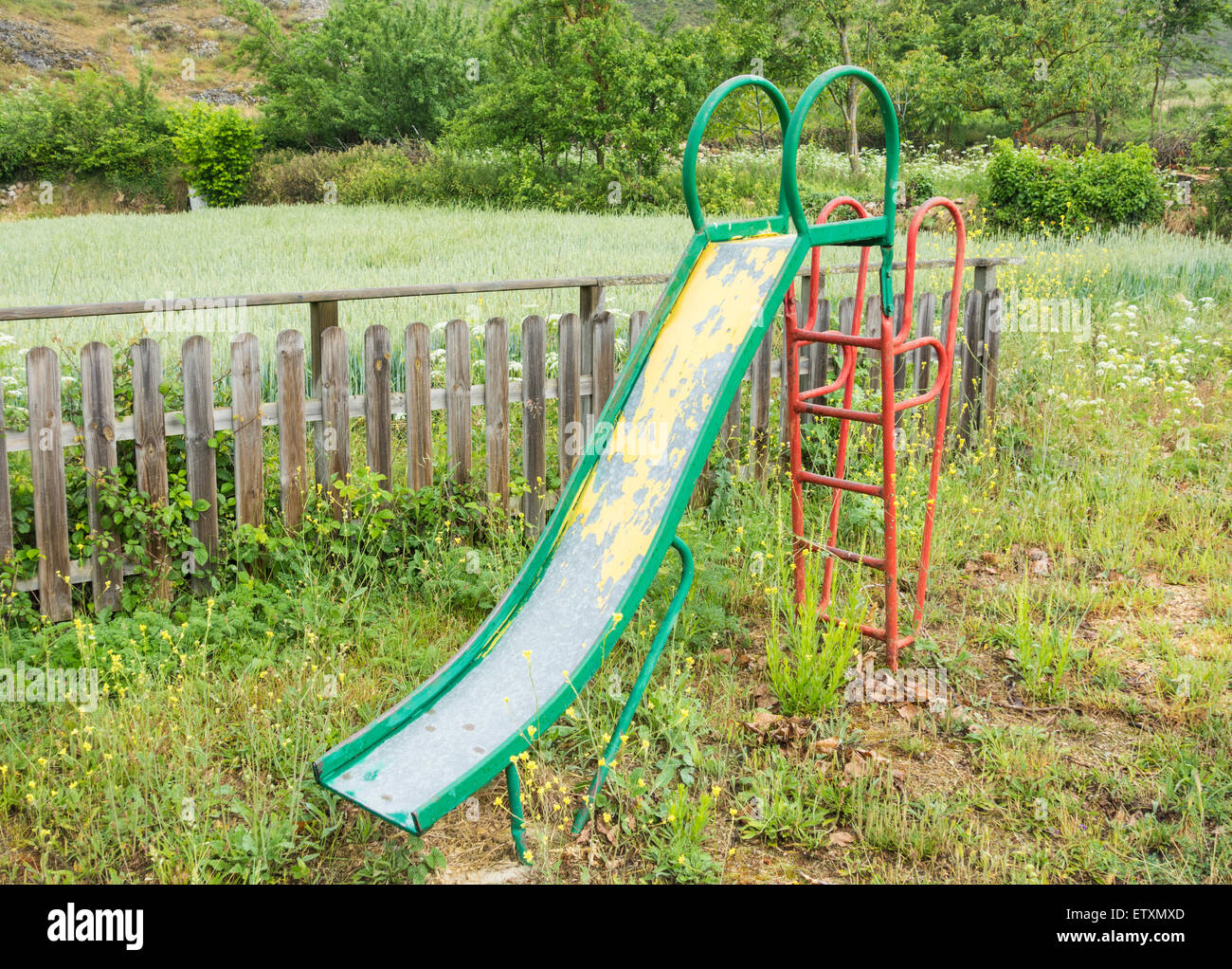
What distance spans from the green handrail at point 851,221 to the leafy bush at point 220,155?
27.4 metres

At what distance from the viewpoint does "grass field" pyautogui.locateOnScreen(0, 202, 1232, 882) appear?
2.75 metres

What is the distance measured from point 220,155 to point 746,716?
1142 inches

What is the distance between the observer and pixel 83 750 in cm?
303

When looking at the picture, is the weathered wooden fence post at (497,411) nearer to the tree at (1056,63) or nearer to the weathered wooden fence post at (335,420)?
the weathered wooden fence post at (335,420)

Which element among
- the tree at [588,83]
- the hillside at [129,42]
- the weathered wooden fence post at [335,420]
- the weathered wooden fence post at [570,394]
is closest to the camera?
the weathered wooden fence post at [335,420]

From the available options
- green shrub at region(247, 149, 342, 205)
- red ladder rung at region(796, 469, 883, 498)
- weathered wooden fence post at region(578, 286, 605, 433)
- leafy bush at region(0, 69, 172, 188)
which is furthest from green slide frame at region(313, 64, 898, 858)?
leafy bush at region(0, 69, 172, 188)

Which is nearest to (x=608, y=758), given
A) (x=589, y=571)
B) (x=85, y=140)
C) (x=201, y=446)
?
(x=589, y=571)

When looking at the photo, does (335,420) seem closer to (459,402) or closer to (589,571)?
(459,402)

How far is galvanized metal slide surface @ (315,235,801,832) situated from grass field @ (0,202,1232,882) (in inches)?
9.0

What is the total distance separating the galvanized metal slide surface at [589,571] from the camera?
2660 mm

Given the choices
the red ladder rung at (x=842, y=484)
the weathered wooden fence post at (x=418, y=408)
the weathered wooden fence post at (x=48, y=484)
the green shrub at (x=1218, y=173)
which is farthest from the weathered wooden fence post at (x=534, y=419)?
the green shrub at (x=1218, y=173)

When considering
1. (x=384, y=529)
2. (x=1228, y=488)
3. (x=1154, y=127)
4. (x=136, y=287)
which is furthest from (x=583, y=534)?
(x=1154, y=127)

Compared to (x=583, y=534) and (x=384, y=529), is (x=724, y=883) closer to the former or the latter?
(x=583, y=534)

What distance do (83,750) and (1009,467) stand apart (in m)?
4.91
